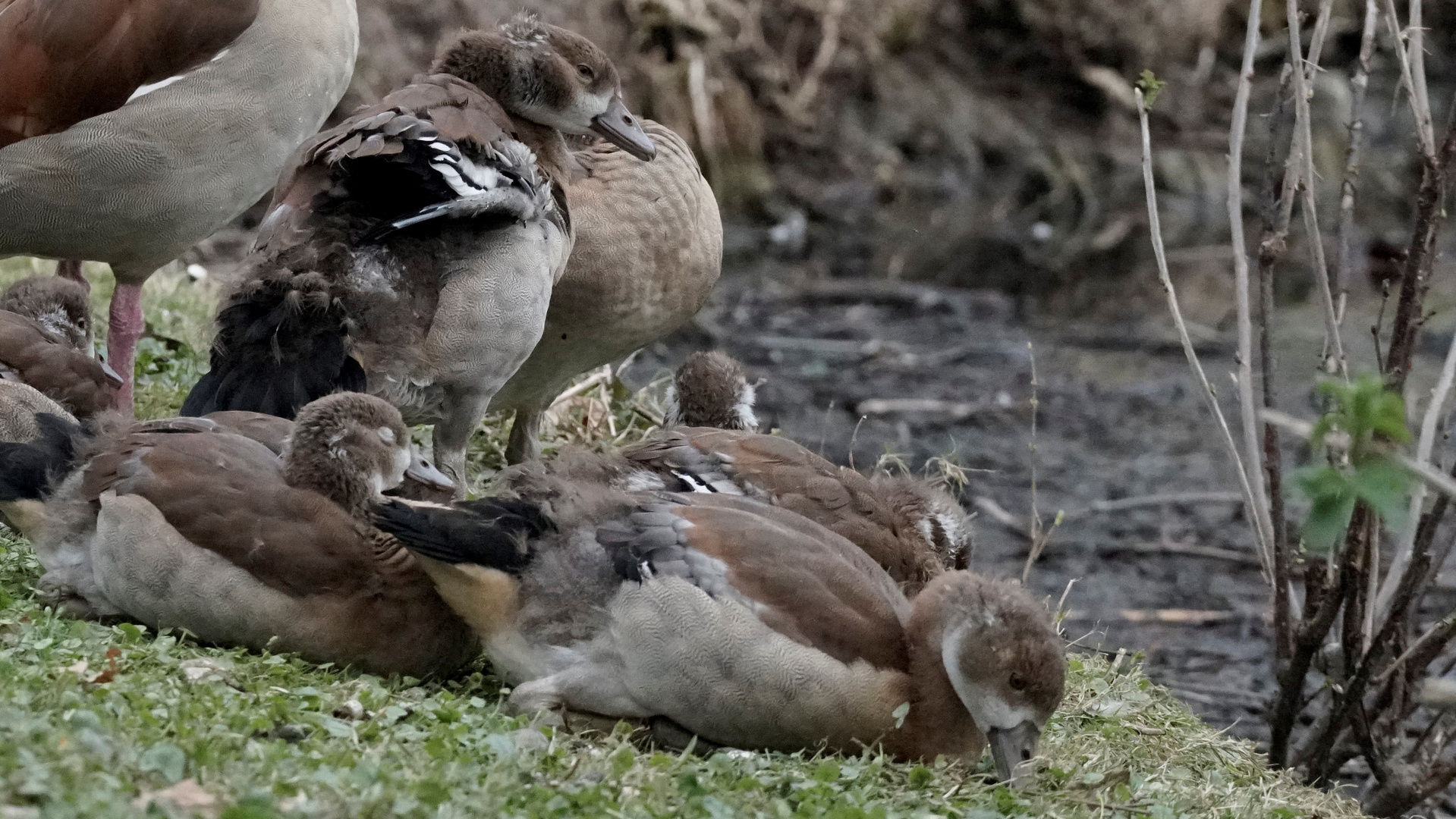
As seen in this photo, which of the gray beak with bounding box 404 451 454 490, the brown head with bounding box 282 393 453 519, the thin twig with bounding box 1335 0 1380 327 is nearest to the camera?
the brown head with bounding box 282 393 453 519

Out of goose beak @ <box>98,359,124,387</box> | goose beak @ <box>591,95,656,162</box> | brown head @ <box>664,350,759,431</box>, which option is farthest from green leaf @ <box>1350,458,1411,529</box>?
goose beak @ <box>98,359,124,387</box>

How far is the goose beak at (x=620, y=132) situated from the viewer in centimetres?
570

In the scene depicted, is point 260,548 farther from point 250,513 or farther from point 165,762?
point 165,762

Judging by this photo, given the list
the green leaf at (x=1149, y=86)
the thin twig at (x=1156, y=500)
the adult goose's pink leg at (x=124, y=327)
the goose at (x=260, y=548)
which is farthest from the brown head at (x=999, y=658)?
the thin twig at (x=1156, y=500)

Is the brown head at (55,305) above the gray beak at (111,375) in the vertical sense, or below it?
above

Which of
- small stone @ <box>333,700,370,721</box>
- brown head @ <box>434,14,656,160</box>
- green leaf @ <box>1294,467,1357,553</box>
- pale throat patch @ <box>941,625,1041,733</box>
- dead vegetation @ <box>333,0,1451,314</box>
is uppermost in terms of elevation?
green leaf @ <box>1294,467,1357,553</box>

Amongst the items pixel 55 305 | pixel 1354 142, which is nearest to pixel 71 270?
pixel 55 305

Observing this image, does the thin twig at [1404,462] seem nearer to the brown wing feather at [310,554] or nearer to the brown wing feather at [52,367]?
the brown wing feather at [310,554]

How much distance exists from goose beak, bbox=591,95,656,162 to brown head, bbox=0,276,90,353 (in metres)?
1.75

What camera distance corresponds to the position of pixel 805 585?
12.5 ft

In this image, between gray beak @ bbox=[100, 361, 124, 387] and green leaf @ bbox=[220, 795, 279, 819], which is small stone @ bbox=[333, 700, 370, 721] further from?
gray beak @ bbox=[100, 361, 124, 387]

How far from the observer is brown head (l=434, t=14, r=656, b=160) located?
5465 mm

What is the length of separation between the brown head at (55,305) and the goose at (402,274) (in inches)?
35.9

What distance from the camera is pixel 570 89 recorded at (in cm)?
549
